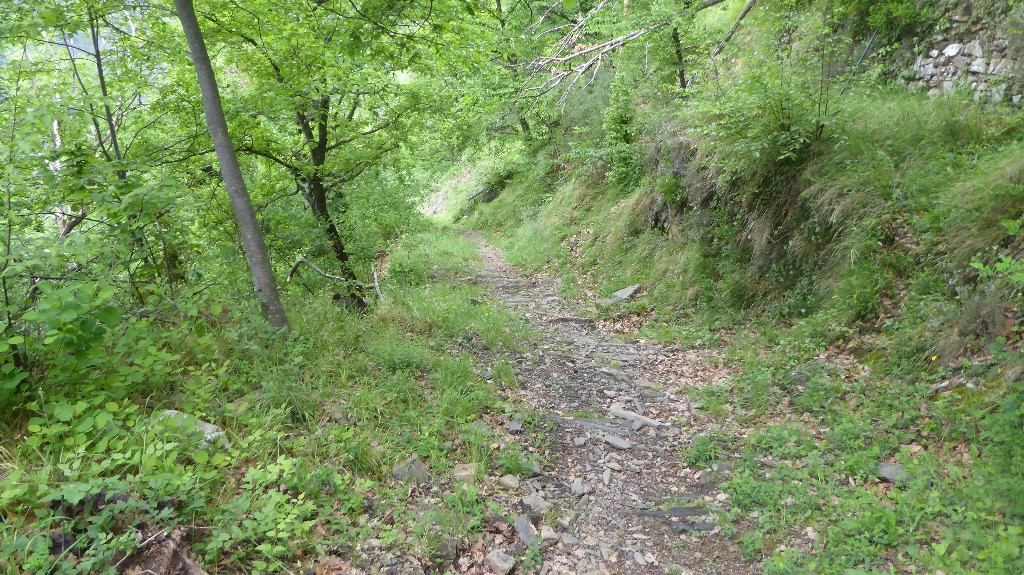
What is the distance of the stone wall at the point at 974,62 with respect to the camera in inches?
244

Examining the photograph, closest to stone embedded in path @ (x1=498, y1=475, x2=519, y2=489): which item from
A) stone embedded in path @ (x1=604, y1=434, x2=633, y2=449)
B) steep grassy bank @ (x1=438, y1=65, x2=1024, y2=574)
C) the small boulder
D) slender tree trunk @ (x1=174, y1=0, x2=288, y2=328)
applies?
stone embedded in path @ (x1=604, y1=434, x2=633, y2=449)

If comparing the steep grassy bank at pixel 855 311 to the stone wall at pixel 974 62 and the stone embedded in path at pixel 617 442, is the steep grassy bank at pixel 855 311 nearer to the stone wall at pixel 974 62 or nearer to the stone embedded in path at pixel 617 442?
the stone wall at pixel 974 62

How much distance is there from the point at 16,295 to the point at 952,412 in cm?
746

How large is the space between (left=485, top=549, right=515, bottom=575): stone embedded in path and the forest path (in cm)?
7

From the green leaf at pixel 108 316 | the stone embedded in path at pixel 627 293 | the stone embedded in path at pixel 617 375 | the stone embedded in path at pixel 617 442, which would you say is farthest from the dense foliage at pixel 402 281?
the stone embedded in path at pixel 617 375

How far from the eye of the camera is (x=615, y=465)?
15.8ft

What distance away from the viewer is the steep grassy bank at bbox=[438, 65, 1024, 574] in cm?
354

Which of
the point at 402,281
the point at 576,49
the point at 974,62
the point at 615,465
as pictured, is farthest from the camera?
the point at 402,281

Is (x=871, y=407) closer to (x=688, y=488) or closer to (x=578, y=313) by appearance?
(x=688, y=488)

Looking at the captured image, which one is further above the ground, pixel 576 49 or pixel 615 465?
pixel 576 49

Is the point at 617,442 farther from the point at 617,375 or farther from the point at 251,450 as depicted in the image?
the point at 251,450

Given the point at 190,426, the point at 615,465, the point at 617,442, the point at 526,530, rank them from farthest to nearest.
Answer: the point at 617,442 → the point at 615,465 → the point at 526,530 → the point at 190,426

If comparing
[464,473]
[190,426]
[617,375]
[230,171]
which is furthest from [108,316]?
[617,375]

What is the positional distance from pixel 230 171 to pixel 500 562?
165 inches
